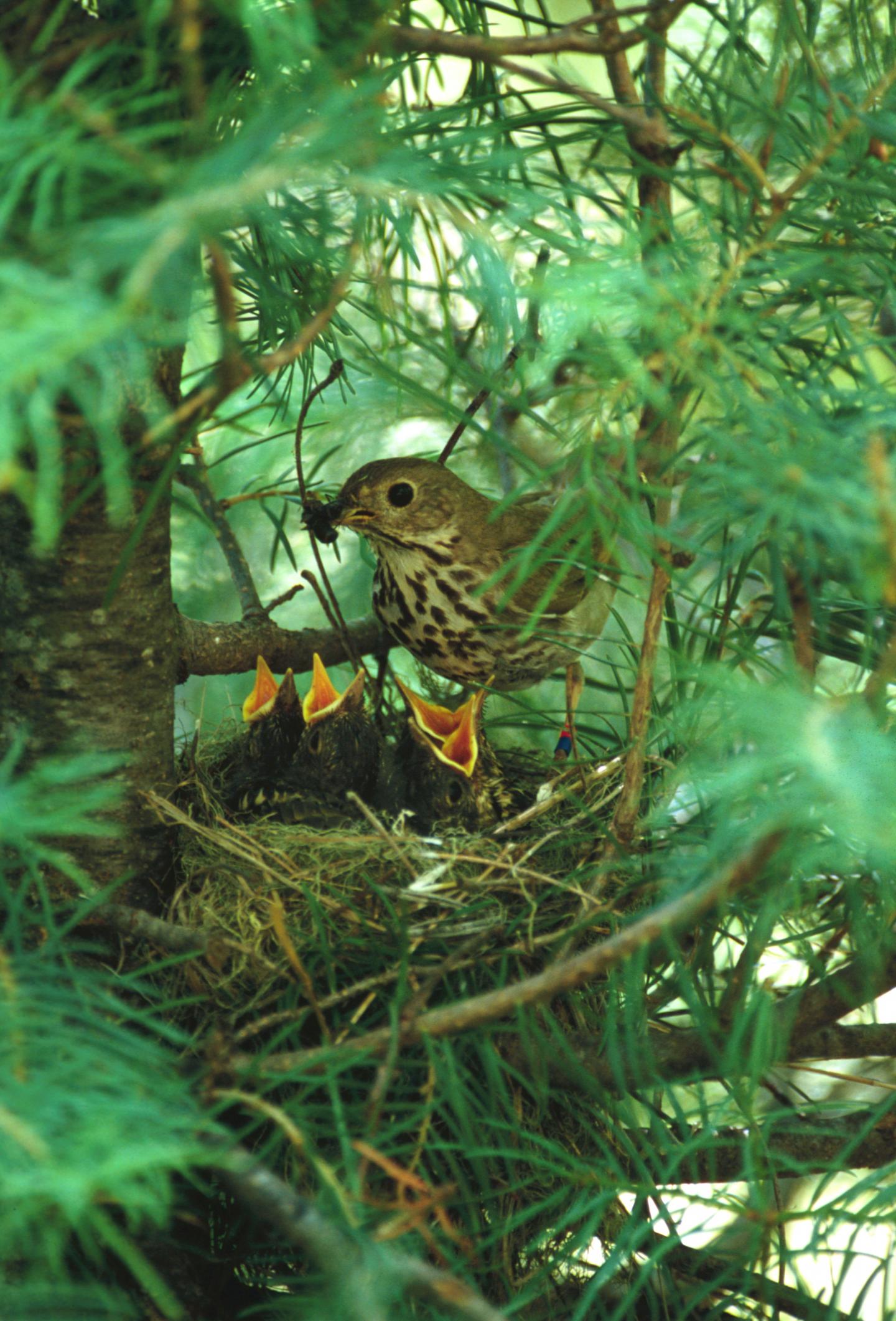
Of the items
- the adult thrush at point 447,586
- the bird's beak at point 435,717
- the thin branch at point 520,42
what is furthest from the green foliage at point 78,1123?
the adult thrush at point 447,586

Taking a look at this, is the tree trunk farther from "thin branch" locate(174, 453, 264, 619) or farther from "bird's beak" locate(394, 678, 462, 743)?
"bird's beak" locate(394, 678, 462, 743)

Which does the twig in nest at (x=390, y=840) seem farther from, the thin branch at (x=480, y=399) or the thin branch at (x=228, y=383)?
the thin branch at (x=228, y=383)

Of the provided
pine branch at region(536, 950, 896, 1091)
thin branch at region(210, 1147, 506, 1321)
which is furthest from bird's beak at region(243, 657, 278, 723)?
thin branch at region(210, 1147, 506, 1321)

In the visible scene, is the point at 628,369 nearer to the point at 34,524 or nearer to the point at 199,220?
the point at 199,220

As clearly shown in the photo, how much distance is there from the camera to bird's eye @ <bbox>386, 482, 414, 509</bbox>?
1918 mm

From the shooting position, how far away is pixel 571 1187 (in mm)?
991

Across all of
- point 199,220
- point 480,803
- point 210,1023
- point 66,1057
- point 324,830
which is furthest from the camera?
point 480,803

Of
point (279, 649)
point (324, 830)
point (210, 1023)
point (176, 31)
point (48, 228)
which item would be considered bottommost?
point (210, 1023)

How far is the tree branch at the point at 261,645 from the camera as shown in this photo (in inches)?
60.4

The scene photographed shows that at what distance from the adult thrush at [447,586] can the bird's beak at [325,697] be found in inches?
6.7

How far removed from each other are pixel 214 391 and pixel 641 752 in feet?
1.89

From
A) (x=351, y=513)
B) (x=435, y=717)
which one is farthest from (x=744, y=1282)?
(x=351, y=513)

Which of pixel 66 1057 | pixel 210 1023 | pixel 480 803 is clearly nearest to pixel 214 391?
pixel 66 1057

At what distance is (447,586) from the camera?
1920mm
